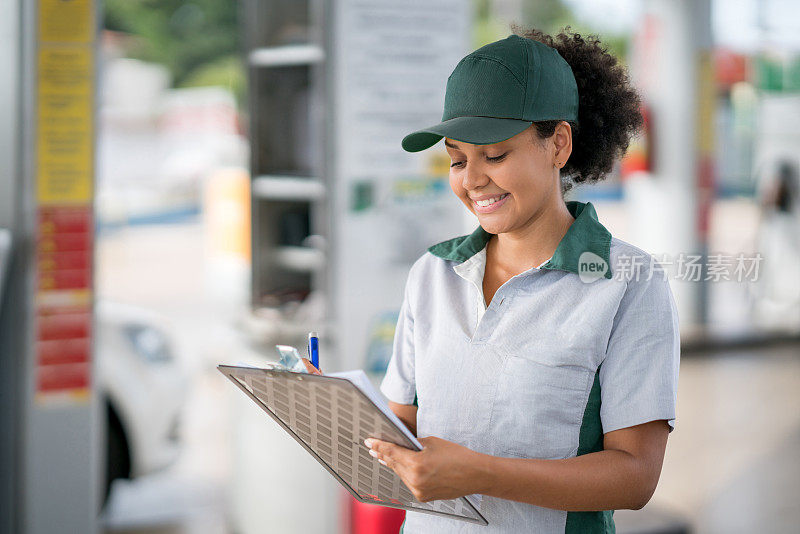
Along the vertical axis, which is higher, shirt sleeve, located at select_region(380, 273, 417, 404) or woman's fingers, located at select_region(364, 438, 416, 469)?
shirt sleeve, located at select_region(380, 273, 417, 404)

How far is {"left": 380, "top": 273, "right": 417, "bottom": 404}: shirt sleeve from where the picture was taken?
1.46 meters

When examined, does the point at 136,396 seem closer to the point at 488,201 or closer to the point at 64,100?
the point at 64,100

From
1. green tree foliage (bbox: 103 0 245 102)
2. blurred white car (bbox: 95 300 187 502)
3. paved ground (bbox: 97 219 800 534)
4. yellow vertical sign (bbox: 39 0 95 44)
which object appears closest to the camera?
yellow vertical sign (bbox: 39 0 95 44)

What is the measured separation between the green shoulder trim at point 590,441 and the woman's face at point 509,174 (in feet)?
0.79

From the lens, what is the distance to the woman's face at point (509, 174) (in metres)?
1.24

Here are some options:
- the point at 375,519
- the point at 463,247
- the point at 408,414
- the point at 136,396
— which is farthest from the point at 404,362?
the point at 136,396

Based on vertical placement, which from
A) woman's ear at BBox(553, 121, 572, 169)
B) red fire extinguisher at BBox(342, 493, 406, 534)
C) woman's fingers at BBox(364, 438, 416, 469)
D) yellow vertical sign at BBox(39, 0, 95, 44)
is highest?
yellow vertical sign at BBox(39, 0, 95, 44)

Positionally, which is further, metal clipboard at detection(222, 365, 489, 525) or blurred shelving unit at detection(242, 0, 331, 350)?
blurred shelving unit at detection(242, 0, 331, 350)

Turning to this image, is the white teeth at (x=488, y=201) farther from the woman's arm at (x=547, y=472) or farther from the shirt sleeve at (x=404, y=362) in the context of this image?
the woman's arm at (x=547, y=472)

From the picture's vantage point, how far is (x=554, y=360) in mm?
1252

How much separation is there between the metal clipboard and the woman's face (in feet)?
1.02

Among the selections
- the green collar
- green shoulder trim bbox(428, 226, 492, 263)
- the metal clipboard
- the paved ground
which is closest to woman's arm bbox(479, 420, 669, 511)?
the metal clipboard

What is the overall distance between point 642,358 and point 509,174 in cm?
30

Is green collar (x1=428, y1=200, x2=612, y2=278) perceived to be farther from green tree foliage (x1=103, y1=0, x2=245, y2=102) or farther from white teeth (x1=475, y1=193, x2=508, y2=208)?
green tree foliage (x1=103, y1=0, x2=245, y2=102)
